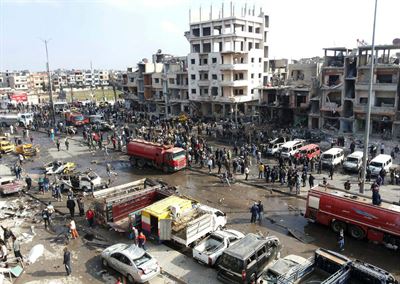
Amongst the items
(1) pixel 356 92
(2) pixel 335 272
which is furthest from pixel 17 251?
(1) pixel 356 92

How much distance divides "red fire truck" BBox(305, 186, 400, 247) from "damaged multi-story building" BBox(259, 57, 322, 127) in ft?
100

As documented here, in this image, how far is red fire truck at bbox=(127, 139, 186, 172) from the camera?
30.2 meters

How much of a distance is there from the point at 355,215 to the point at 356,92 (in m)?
29.0

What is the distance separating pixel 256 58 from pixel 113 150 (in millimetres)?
30185

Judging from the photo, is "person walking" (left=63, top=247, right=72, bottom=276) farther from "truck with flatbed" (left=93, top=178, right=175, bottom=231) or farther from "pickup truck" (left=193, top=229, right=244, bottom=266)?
"pickup truck" (left=193, top=229, right=244, bottom=266)

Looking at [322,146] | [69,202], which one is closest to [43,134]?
[69,202]

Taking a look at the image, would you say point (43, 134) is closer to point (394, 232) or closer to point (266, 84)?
point (266, 84)

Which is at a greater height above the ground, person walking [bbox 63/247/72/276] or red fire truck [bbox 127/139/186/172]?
red fire truck [bbox 127/139/186/172]

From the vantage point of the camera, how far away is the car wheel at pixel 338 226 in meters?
18.1

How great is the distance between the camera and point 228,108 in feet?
187

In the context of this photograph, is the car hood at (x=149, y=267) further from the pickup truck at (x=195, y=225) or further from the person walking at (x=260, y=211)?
the person walking at (x=260, y=211)

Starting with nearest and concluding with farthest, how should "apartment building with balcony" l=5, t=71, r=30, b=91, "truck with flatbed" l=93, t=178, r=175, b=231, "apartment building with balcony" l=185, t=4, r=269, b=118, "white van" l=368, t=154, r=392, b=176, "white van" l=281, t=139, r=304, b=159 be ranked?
"truck with flatbed" l=93, t=178, r=175, b=231 → "white van" l=368, t=154, r=392, b=176 → "white van" l=281, t=139, r=304, b=159 → "apartment building with balcony" l=185, t=4, r=269, b=118 → "apartment building with balcony" l=5, t=71, r=30, b=91

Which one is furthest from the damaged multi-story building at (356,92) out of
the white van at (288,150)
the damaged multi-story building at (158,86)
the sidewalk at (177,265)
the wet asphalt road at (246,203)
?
the sidewalk at (177,265)

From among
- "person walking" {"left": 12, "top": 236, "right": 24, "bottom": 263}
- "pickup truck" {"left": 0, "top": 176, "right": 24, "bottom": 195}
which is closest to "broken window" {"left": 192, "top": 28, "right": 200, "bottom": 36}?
"pickup truck" {"left": 0, "top": 176, "right": 24, "bottom": 195}
